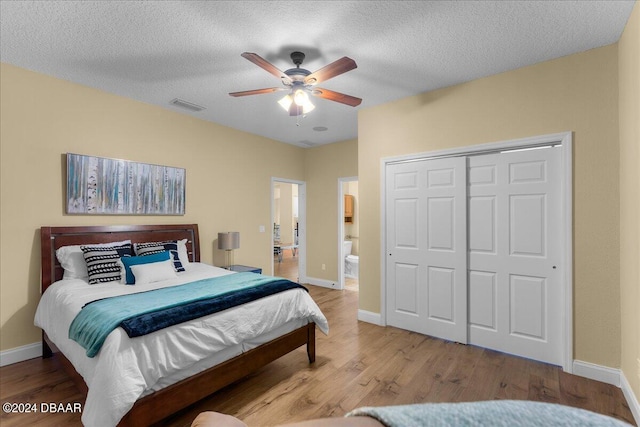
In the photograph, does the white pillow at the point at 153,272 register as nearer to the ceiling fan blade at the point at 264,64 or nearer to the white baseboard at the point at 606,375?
the ceiling fan blade at the point at 264,64

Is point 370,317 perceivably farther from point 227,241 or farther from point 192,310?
point 192,310

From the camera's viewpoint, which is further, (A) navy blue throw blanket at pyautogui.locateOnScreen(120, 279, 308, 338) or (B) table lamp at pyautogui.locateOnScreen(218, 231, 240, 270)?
(B) table lamp at pyautogui.locateOnScreen(218, 231, 240, 270)

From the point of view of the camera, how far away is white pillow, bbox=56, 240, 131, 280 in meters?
3.00

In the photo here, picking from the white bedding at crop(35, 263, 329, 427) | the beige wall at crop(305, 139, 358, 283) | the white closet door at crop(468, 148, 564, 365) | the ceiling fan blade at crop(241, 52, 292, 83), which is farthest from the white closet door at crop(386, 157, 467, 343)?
the beige wall at crop(305, 139, 358, 283)

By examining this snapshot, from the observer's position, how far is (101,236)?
335cm

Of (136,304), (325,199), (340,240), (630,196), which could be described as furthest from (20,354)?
(630,196)

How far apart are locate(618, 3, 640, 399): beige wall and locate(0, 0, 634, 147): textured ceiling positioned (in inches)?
10.8

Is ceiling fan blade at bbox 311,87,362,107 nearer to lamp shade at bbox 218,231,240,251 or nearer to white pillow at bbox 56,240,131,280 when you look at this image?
lamp shade at bbox 218,231,240,251

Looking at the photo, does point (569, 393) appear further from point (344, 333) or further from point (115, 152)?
point (115, 152)

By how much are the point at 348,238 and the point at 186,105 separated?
4.79m

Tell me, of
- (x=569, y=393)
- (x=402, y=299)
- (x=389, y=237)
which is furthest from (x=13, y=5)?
(x=569, y=393)

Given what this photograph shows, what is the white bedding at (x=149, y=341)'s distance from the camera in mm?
1665

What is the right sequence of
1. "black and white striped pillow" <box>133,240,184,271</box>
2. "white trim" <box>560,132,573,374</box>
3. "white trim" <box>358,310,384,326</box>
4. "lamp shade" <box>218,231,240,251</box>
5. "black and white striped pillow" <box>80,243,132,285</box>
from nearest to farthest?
"white trim" <box>560,132,573,374</box> < "black and white striped pillow" <box>80,243,132,285</box> < "black and white striped pillow" <box>133,240,184,271</box> < "white trim" <box>358,310,384,326</box> < "lamp shade" <box>218,231,240,251</box>

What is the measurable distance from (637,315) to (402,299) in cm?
205
